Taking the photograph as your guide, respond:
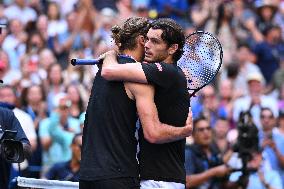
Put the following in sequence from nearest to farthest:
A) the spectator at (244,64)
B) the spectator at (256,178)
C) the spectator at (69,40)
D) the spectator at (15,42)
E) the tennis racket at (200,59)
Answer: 1. the tennis racket at (200,59)
2. the spectator at (256,178)
3. the spectator at (244,64)
4. the spectator at (15,42)
5. the spectator at (69,40)

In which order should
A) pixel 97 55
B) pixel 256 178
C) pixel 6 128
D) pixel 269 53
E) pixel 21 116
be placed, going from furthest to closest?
pixel 269 53 → pixel 97 55 → pixel 21 116 → pixel 256 178 → pixel 6 128

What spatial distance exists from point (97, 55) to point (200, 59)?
8.40 metres

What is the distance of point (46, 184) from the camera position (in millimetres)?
7629

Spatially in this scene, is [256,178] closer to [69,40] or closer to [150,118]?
[150,118]

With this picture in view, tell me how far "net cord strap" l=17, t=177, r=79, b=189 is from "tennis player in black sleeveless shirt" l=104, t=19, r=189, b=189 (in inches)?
30.2

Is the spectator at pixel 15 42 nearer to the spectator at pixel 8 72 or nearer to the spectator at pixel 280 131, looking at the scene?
the spectator at pixel 8 72

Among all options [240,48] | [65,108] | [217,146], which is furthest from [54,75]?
[217,146]

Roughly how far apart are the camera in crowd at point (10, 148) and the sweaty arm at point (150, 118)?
1.07 metres

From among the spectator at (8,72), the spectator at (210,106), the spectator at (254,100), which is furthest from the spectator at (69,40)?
the spectator at (254,100)

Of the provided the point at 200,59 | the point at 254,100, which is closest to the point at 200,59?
the point at 200,59

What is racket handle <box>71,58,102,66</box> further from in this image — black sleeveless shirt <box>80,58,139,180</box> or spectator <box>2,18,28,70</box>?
spectator <box>2,18,28,70</box>

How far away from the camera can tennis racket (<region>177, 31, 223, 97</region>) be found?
24.9 feet

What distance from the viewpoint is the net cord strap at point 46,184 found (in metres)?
7.53

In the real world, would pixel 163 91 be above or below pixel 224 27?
below
